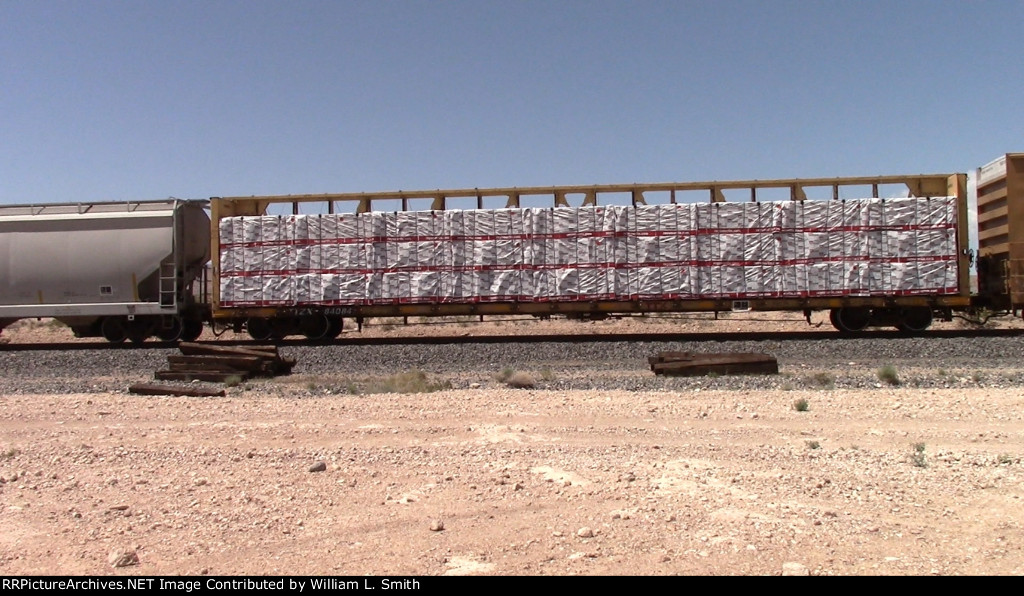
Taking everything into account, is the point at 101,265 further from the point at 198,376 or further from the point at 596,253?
the point at 596,253

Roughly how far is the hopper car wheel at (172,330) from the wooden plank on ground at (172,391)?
8972 mm

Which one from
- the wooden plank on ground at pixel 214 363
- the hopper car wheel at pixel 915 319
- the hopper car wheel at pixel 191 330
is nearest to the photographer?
the wooden plank on ground at pixel 214 363

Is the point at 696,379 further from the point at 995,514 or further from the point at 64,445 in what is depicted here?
the point at 64,445

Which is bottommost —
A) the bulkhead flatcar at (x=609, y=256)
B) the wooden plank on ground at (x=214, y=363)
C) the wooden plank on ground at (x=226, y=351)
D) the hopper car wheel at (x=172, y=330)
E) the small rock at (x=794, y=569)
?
the small rock at (x=794, y=569)

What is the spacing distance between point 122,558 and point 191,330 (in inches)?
716

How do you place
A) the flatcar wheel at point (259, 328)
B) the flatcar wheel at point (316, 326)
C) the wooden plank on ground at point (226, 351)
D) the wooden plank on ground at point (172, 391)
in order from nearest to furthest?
the wooden plank on ground at point (172, 391)
the wooden plank on ground at point (226, 351)
the flatcar wheel at point (316, 326)
the flatcar wheel at point (259, 328)

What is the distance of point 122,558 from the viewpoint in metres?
4.55

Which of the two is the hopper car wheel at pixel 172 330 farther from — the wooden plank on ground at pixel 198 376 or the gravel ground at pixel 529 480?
the gravel ground at pixel 529 480

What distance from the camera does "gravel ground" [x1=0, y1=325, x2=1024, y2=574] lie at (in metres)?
4.61

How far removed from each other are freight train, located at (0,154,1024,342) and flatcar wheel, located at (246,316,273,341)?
38 millimetres

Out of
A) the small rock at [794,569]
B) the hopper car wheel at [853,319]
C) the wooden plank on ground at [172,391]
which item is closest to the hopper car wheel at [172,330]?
the wooden plank on ground at [172,391]

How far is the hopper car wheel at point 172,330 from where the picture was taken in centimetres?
2067
